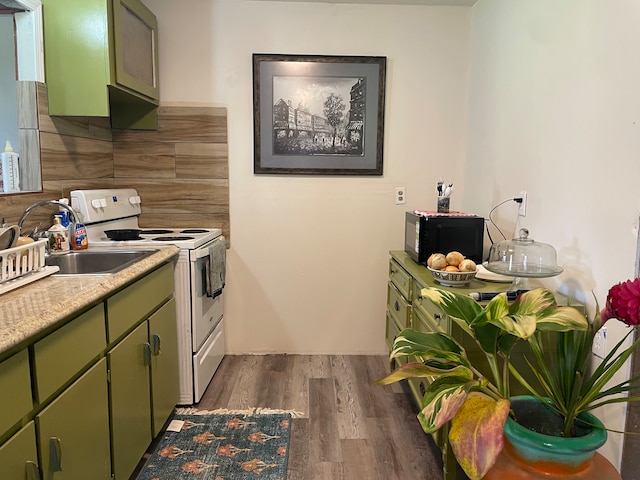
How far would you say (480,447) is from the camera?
42.2 inches

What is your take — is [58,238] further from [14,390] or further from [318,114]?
[318,114]

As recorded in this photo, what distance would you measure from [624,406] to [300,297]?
2.12 metres

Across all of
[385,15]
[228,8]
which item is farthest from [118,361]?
[385,15]

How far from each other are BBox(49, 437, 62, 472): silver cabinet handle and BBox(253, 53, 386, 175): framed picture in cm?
213

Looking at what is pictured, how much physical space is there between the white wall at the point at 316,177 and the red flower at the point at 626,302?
213cm

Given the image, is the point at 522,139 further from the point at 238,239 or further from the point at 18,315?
the point at 18,315

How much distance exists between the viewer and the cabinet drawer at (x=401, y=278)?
8.07 ft

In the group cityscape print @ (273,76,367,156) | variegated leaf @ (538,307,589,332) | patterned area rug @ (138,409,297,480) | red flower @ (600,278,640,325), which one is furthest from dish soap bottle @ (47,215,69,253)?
red flower @ (600,278,640,325)

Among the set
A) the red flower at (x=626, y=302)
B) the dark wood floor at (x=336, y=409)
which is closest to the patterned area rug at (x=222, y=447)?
the dark wood floor at (x=336, y=409)

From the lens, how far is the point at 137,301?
1894mm

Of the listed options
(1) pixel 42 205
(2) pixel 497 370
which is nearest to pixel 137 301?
(1) pixel 42 205

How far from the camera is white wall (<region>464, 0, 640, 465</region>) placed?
153 centimetres

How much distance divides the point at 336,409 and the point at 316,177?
58.4 inches

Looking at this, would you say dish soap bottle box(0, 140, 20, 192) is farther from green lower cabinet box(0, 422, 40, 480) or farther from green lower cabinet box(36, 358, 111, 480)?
green lower cabinet box(0, 422, 40, 480)
